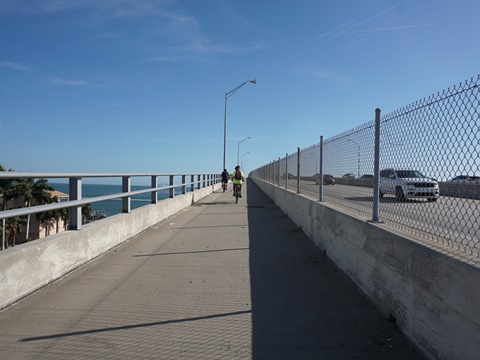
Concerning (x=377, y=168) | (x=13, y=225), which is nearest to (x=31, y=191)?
(x=13, y=225)

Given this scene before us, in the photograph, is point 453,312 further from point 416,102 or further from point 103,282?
point 103,282

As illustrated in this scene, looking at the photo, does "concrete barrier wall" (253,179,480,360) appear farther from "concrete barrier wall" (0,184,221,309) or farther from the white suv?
"concrete barrier wall" (0,184,221,309)

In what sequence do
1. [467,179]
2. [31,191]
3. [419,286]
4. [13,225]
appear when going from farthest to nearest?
1. [31,191]
2. [13,225]
3. [419,286]
4. [467,179]

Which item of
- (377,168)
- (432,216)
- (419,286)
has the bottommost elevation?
(419,286)

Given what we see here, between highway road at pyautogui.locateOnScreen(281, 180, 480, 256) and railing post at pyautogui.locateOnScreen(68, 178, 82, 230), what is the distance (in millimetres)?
4136

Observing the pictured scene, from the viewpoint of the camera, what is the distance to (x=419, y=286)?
3344 millimetres

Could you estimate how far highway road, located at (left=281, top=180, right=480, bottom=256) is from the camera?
3.47 m

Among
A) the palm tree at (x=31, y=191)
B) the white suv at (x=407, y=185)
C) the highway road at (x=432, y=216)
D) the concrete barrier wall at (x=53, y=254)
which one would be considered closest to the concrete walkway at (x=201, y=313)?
the concrete barrier wall at (x=53, y=254)

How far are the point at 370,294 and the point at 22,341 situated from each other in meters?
3.58

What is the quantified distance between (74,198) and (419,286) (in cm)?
473

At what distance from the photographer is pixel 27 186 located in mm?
50000

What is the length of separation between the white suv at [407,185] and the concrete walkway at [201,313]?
51.7 inches

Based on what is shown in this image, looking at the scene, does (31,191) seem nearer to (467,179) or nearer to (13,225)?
(13,225)

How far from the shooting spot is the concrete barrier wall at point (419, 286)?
269 cm
